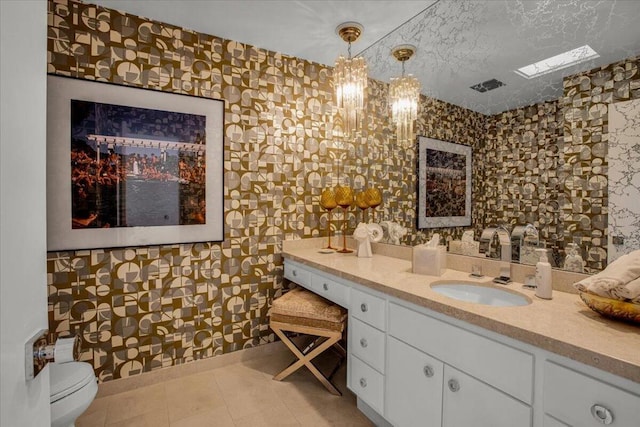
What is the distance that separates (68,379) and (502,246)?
2184 mm

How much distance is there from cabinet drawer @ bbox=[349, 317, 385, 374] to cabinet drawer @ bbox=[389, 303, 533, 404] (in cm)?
14

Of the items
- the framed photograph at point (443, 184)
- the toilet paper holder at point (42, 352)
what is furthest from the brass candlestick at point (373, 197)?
the toilet paper holder at point (42, 352)

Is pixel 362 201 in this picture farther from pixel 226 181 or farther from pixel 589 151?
pixel 589 151

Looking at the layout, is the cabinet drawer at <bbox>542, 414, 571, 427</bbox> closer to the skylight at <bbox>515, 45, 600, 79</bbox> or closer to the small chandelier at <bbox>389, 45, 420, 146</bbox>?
the skylight at <bbox>515, 45, 600, 79</bbox>

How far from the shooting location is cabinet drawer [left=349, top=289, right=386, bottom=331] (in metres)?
1.61

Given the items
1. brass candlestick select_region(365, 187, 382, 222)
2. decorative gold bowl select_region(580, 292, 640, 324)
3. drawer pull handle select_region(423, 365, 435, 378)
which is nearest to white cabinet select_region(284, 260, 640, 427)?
drawer pull handle select_region(423, 365, 435, 378)

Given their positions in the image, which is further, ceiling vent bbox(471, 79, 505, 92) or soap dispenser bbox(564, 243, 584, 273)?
ceiling vent bbox(471, 79, 505, 92)

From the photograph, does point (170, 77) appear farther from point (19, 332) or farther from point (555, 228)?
point (555, 228)

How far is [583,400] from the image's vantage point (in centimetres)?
89

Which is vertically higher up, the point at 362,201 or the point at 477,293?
the point at 362,201

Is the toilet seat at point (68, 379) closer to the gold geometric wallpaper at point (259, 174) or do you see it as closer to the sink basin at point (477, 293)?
the gold geometric wallpaper at point (259, 174)

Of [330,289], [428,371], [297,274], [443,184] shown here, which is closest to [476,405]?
[428,371]

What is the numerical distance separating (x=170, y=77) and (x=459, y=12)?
193 centimetres

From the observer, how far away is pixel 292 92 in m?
2.63
